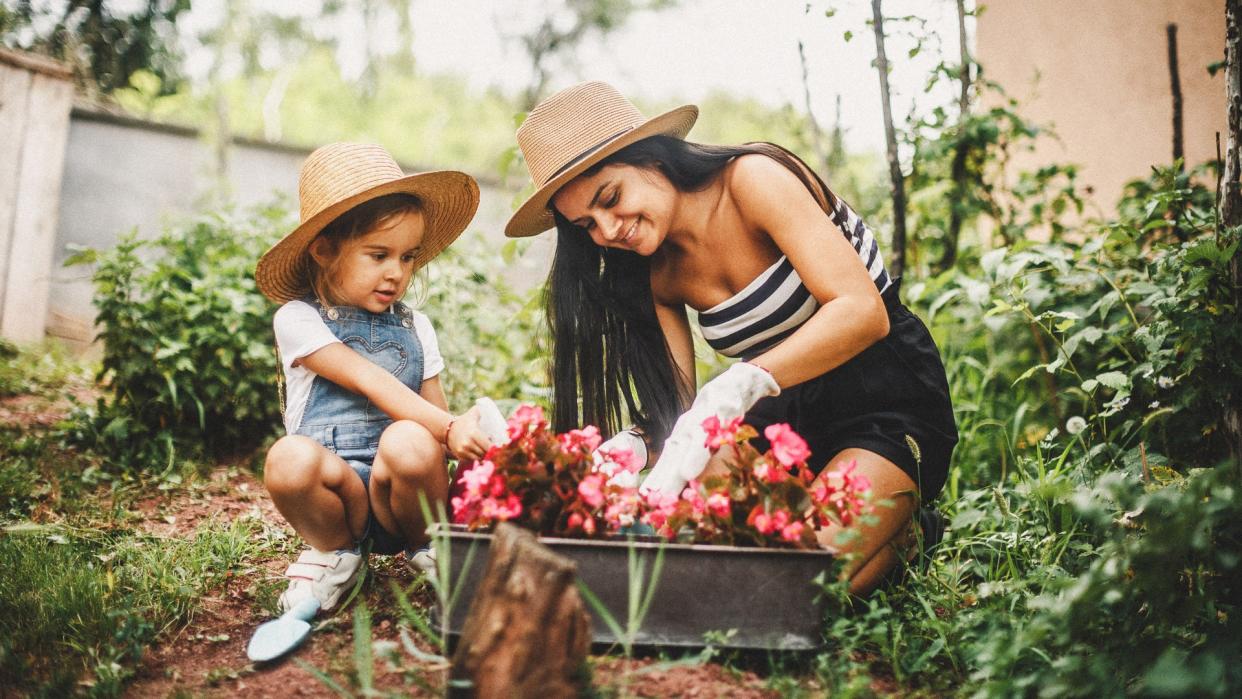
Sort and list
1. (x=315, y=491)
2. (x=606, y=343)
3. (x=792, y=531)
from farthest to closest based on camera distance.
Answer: (x=606, y=343) → (x=315, y=491) → (x=792, y=531)

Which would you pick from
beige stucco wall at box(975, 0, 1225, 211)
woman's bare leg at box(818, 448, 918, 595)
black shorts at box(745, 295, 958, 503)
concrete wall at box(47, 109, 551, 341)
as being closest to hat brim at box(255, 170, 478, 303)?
black shorts at box(745, 295, 958, 503)

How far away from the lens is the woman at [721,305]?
76.4 inches

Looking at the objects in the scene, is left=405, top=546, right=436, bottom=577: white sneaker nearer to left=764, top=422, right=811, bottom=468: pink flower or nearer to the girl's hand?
the girl's hand

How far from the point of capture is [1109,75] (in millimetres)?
3902

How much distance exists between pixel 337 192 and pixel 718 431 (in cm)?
113

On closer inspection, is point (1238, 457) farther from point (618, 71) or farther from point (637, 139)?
point (618, 71)

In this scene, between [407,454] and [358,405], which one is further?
[358,405]

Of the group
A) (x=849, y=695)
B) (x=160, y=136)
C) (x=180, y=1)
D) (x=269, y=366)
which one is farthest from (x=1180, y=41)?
(x=180, y=1)

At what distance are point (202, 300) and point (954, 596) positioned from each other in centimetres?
275

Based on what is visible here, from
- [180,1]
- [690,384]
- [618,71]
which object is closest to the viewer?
[690,384]

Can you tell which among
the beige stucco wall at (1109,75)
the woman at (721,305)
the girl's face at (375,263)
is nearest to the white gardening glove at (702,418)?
the woman at (721,305)

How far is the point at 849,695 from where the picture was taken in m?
1.32

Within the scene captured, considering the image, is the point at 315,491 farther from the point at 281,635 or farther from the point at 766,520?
the point at 766,520

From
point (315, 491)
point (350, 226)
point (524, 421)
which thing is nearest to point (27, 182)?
point (350, 226)
